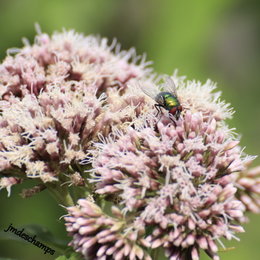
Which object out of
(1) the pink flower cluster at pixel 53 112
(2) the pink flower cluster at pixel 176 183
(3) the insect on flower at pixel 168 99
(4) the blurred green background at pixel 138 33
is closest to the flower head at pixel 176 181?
(2) the pink flower cluster at pixel 176 183

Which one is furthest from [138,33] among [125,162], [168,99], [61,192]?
[125,162]

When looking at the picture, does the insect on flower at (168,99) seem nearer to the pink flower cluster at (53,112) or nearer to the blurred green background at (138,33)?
the pink flower cluster at (53,112)

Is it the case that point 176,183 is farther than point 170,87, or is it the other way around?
point 170,87

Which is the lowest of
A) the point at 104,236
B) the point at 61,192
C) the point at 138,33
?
the point at 104,236

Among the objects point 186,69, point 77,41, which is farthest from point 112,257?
point 186,69

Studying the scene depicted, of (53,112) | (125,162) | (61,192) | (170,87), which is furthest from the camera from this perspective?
(170,87)

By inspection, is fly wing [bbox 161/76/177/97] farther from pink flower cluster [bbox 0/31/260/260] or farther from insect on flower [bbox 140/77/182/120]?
pink flower cluster [bbox 0/31/260/260]

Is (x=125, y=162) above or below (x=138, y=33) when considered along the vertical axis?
below

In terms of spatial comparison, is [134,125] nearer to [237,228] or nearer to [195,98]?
[195,98]

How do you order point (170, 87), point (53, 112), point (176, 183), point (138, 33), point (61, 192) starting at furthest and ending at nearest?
point (138, 33) < point (170, 87) < point (61, 192) < point (53, 112) < point (176, 183)

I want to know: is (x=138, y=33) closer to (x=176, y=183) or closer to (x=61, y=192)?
(x=61, y=192)
